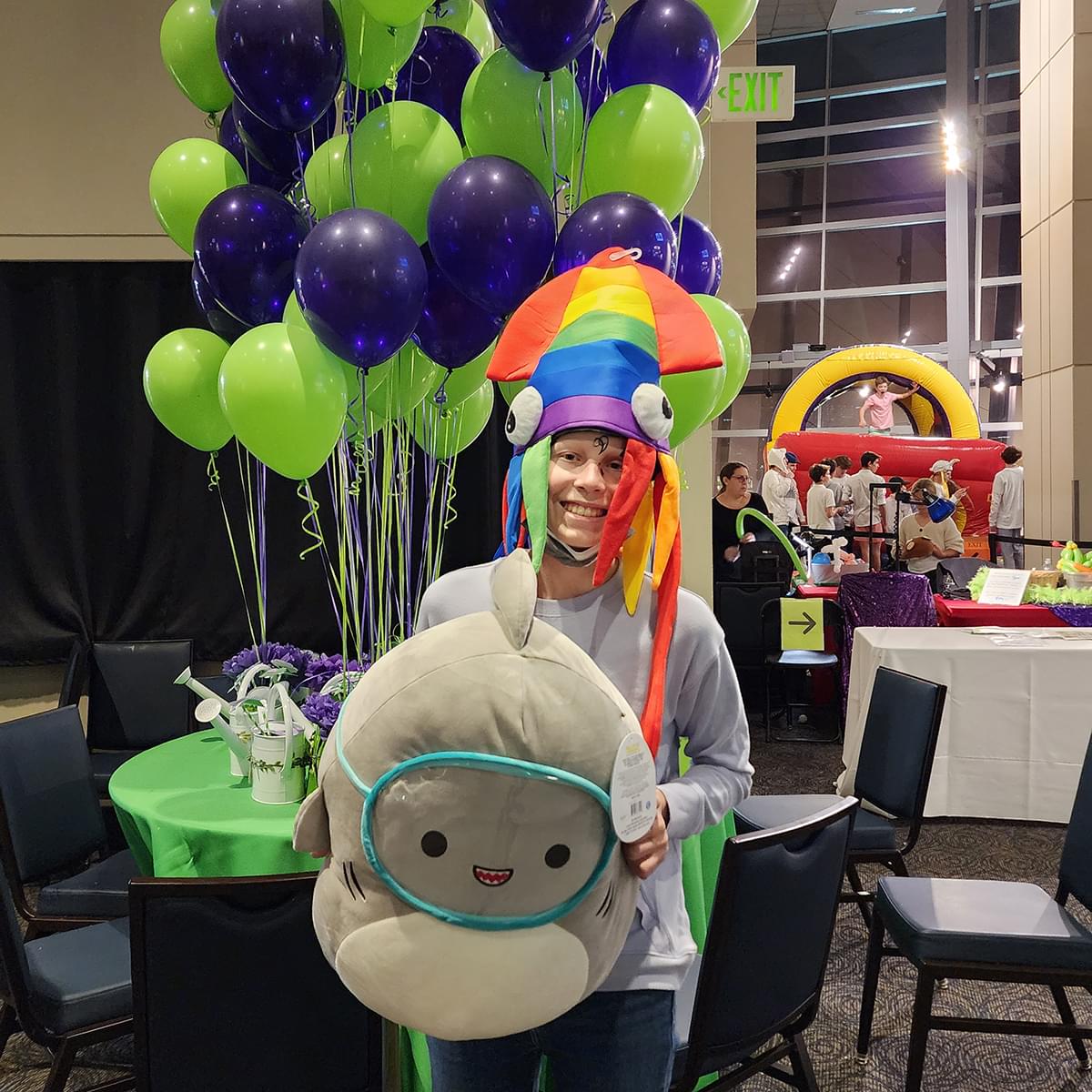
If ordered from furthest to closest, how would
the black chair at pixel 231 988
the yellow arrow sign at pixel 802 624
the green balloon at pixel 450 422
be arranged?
the yellow arrow sign at pixel 802 624 < the green balloon at pixel 450 422 < the black chair at pixel 231 988

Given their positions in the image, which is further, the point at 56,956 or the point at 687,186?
the point at 687,186

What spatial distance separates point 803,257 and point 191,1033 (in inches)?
514

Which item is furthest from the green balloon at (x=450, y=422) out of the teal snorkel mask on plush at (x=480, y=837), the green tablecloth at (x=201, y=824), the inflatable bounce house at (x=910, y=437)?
the inflatable bounce house at (x=910, y=437)

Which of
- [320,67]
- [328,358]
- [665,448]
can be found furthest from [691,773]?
[320,67]

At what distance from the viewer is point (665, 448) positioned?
1080 mm

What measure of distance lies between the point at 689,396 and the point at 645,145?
0.53 meters

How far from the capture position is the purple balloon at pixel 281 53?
182 centimetres

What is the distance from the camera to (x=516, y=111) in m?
1.91

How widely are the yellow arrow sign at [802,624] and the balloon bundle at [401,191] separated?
143 centimetres

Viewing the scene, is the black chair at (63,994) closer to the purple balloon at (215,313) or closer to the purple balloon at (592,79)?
the purple balloon at (215,313)

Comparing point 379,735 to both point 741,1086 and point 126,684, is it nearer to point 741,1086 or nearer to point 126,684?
point 741,1086

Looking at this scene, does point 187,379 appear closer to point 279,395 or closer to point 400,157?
point 279,395

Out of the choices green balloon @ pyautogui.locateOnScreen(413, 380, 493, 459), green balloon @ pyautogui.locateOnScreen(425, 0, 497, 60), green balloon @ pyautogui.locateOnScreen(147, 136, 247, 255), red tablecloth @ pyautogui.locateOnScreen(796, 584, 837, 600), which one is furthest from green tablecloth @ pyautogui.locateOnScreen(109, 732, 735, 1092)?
red tablecloth @ pyautogui.locateOnScreen(796, 584, 837, 600)

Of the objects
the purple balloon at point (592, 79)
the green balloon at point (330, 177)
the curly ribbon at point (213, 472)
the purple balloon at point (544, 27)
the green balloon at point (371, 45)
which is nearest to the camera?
the purple balloon at point (544, 27)
